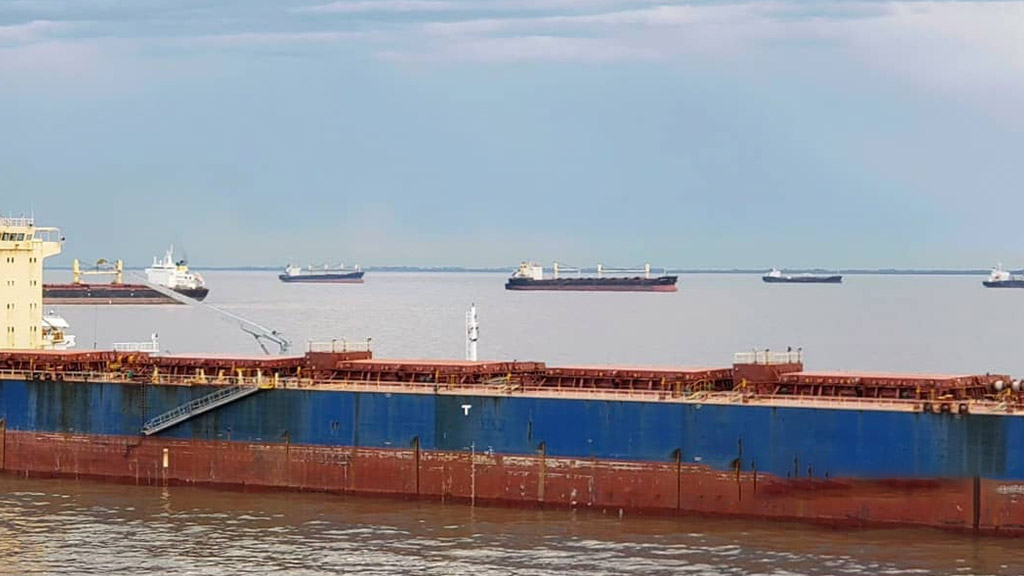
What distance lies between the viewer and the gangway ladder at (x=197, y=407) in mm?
48406

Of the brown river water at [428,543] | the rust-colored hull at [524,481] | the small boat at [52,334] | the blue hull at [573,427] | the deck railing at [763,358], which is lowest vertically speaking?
the brown river water at [428,543]

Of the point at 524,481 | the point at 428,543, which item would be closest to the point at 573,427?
the point at 524,481

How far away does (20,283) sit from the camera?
5850cm

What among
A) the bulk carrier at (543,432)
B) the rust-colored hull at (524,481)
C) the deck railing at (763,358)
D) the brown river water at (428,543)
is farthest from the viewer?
the deck railing at (763,358)

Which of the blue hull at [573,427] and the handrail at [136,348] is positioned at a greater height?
the handrail at [136,348]

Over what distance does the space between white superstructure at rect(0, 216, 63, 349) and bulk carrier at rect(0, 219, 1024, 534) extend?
4.14 m

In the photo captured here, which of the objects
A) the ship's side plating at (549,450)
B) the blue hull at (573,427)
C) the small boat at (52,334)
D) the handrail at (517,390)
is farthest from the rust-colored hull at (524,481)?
the small boat at (52,334)

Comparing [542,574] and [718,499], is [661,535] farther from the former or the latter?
[542,574]

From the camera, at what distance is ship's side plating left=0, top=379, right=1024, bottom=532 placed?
39.7 meters

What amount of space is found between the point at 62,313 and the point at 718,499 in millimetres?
152039

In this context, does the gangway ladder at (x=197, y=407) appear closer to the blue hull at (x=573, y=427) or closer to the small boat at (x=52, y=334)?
the blue hull at (x=573, y=427)

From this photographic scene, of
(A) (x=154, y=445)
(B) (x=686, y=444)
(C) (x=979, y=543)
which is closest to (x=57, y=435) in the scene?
(A) (x=154, y=445)

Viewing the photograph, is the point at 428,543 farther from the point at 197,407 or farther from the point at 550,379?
the point at 197,407

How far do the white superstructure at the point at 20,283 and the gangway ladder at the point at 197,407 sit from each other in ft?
37.0
